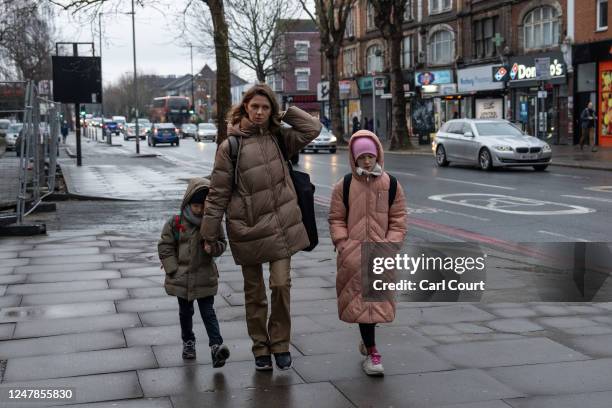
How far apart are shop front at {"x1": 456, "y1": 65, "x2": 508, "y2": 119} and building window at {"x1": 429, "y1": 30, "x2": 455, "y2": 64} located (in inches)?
97.5

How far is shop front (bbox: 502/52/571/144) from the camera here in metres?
36.3

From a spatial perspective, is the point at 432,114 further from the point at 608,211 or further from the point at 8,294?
the point at 8,294

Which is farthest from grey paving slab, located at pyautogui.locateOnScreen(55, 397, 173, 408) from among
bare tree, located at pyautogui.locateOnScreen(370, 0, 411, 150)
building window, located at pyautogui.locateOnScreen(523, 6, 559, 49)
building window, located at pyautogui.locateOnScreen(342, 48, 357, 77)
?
building window, located at pyautogui.locateOnScreen(342, 48, 357, 77)

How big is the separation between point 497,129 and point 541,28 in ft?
52.9

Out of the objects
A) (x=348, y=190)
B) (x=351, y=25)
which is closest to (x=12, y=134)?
(x=348, y=190)

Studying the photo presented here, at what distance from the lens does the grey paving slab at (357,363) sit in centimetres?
518

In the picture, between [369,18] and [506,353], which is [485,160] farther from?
[369,18]

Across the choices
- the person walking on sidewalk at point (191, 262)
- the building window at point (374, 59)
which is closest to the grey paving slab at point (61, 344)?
the person walking on sidewalk at point (191, 262)

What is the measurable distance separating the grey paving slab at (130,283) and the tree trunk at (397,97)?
1209 inches

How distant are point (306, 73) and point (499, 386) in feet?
291

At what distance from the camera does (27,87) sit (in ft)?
40.9

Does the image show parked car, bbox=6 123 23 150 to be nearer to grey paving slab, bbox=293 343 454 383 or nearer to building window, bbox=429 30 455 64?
grey paving slab, bbox=293 343 454 383

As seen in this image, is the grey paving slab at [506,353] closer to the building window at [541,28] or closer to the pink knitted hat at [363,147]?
the pink knitted hat at [363,147]

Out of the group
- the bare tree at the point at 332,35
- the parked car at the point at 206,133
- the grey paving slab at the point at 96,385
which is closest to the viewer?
the grey paving slab at the point at 96,385
